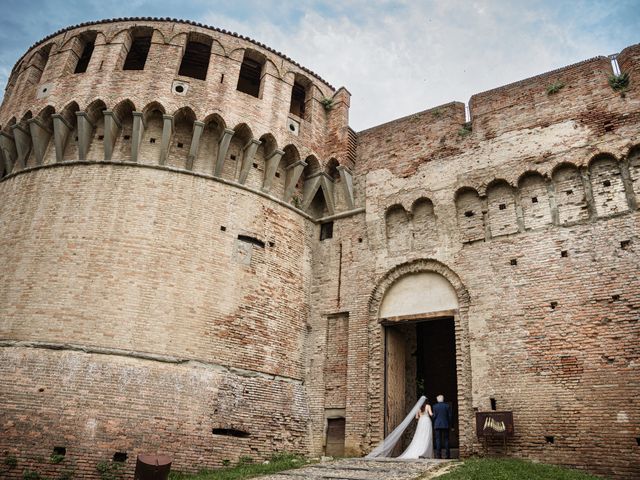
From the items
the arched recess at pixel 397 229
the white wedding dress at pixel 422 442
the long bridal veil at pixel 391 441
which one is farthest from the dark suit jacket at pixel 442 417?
the arched recess at pixel 397 229

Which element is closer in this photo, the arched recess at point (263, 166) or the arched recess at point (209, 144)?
the arched recess at point (209, 144)

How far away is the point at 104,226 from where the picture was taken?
11508 mm

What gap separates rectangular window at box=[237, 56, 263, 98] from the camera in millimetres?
15051

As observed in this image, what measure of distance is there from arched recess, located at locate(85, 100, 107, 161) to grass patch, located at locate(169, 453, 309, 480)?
295 inches

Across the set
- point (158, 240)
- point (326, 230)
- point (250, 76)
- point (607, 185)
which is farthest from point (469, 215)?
point (250, 76)

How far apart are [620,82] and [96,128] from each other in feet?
39.9

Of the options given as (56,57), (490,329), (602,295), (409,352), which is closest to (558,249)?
(602,295)

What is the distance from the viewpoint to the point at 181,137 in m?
13.1

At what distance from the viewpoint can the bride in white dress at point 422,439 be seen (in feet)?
34.0

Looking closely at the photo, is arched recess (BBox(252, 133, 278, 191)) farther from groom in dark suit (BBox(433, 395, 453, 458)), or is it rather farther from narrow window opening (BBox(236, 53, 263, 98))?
groom in dark suit (BBox(433, 395, 453, 458))

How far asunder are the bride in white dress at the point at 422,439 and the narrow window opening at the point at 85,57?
12.8 m

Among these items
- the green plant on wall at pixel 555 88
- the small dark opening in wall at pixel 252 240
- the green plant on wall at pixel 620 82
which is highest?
the green plant on wall at pixel 555 88

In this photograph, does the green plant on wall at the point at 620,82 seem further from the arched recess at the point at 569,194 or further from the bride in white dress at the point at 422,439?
the bride in white dress at the point at 422,439

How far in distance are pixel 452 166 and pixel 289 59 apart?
585 centimetres
